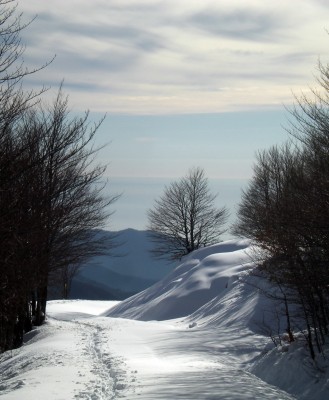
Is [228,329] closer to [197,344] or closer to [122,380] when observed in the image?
[197,344]

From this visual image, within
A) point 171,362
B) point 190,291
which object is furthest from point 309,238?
point 190,291

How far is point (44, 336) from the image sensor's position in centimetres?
2019

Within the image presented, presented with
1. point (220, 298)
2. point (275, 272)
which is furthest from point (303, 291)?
point (220, 298)

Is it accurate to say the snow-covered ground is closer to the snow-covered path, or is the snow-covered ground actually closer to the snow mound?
the snow-covered path

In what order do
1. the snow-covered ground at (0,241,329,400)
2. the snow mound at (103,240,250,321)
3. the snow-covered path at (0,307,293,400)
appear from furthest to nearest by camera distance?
the snow mound at (103,240,250,321) < the snow-covered ground at (0,241,329,400) < the snow-covered path at (0,307,293,400)

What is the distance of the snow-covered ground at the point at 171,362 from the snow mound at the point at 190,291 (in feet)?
6.50

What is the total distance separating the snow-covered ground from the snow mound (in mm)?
1981

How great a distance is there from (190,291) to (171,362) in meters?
17.5

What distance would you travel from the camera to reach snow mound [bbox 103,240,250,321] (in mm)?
30562

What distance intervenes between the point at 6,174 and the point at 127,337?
10.9 meters

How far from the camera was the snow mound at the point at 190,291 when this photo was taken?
3056cm

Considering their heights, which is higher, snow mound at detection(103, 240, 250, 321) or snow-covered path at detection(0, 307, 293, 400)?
snow mound at detection(103, 240, 250, 321)

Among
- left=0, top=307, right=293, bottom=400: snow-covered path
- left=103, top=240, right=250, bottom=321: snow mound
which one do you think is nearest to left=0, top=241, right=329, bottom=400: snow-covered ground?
left=0, top=307, right=293, bottom=400: snow-covered path

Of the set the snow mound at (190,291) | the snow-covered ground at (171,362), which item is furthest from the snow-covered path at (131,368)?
the snow mound at (190,291)
